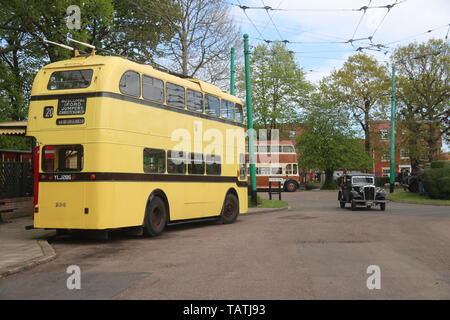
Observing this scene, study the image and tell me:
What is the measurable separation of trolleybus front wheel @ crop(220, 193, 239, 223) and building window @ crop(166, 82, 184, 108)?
444cm

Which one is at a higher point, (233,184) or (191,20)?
(191,20)

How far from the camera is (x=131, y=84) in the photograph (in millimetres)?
12820

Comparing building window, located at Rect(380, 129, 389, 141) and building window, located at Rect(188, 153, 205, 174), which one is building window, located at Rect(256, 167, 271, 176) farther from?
building window, located at Rect(188, 153, 205, 174)

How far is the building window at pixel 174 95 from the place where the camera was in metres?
14.5

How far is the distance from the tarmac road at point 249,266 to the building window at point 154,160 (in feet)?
5.88

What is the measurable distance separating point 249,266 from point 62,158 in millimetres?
5886

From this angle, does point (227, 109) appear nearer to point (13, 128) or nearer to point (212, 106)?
point (212, 106)

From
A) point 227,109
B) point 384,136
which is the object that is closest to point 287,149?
point 384,136

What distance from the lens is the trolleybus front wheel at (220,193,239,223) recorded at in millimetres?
18016
